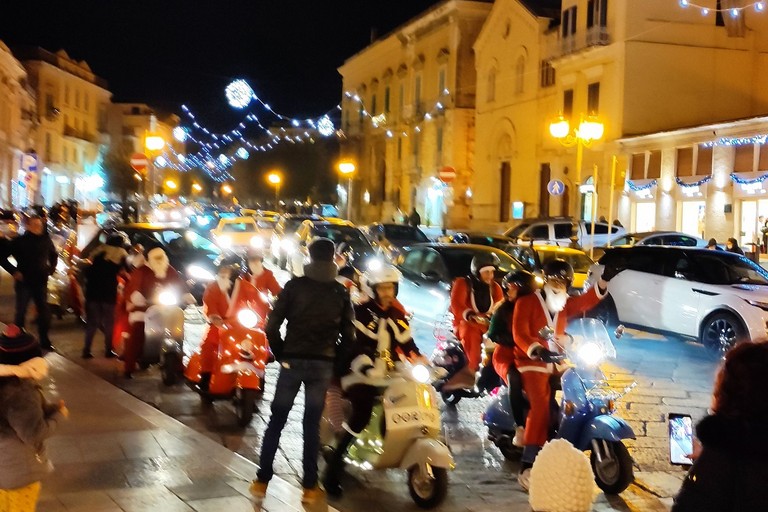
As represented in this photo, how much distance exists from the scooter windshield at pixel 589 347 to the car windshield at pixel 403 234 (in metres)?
21.8

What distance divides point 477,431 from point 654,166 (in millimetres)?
26246

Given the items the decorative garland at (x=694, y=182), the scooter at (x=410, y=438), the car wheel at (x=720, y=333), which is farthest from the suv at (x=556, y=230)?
the scooter at (x=410, y=438)

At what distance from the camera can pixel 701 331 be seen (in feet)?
45.6

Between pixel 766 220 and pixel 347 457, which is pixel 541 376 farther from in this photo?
pixel 766 220

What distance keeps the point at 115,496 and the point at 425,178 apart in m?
48.2

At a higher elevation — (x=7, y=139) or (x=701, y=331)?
(x=7, y=139)

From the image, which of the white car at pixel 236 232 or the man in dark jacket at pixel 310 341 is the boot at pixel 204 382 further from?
the white car at pixel 236 232

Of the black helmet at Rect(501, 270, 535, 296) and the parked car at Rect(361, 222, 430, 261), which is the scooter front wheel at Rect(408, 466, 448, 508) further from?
the parked car at Rect(361, 222, 430, 261)

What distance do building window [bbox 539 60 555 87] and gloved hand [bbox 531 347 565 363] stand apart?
34808mm

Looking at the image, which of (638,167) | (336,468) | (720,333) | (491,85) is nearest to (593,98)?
(638,167)

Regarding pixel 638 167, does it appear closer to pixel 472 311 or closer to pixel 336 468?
pixel 472 311

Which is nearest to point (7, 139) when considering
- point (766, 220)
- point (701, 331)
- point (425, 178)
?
point (425, 178)

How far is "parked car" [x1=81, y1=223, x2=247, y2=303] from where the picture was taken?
667 inches

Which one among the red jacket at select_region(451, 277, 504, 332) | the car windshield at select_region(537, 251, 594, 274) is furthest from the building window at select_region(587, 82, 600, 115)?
the red jacket at select_region(451, 277, 504, 332)
